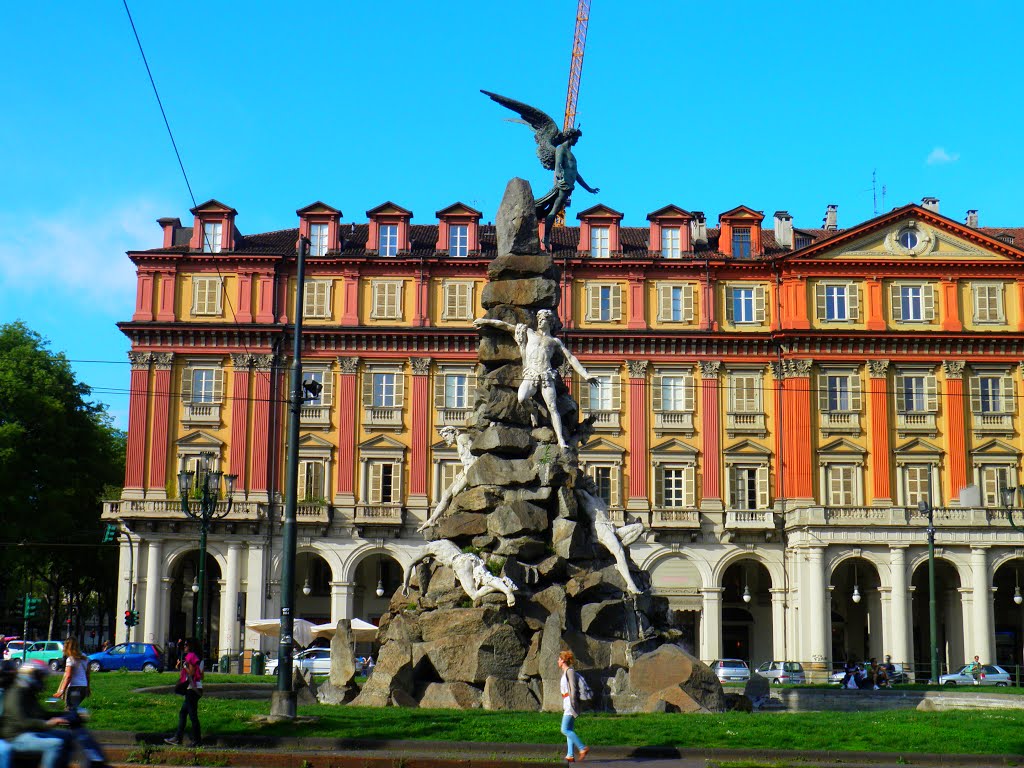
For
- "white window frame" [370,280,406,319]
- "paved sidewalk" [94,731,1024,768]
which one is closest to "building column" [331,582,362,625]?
"white window frame" [370,280,406,319]

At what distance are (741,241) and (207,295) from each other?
24754 millimetres

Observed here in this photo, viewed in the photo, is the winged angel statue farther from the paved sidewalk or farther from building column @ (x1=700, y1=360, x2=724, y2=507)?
building column @ (x1=700, y1=360, x2=724, y2=507)

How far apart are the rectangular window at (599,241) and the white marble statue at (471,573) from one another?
126 feet

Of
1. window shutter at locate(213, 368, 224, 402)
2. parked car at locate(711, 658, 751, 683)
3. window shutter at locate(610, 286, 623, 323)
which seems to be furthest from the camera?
window shutter at locate(610, 286, 623, 323)

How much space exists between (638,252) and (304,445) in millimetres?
17778

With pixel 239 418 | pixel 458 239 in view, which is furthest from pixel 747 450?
pixel 239 418

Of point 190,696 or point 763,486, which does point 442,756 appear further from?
point 763,486

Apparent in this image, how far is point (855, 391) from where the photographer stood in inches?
2349

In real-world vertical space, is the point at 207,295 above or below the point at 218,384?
above

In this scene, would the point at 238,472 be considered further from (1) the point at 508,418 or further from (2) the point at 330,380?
(1) the point at 508,418

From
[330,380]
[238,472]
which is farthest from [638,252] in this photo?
[238,472]

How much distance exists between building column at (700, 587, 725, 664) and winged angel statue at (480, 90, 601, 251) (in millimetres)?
32415

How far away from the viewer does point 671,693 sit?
2161 centimetres

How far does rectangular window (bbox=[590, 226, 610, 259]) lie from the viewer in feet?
202
